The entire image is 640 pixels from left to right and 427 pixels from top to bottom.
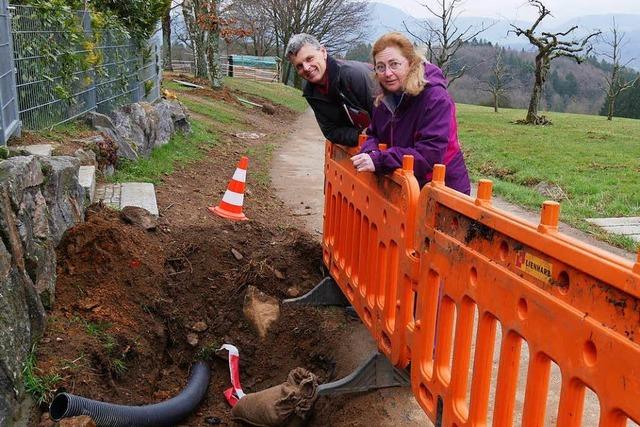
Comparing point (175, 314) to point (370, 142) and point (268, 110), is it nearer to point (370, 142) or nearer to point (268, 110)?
point (370, 142)

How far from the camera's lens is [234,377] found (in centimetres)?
470

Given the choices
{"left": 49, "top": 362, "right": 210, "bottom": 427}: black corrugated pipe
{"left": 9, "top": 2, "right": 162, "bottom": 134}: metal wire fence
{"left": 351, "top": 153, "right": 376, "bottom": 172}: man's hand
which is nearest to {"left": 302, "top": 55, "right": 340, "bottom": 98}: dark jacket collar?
{"left": 351, "top": 153, "right": 376, "bottom": 172}: man's hand

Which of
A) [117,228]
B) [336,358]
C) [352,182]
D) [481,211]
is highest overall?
[481,211]

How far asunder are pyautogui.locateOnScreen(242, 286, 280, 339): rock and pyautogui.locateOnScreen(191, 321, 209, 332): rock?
33 centimetres

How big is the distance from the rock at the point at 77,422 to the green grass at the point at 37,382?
32 centimetres

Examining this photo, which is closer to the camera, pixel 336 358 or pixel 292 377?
pixel 292 377

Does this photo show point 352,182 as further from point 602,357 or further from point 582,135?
point 582,135

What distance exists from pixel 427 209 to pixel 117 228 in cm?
317

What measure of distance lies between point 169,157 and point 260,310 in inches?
248

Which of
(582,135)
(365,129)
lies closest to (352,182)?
Answer: (365,129)

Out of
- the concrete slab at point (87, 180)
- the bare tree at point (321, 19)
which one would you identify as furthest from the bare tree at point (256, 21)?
the concrete slab at point (87, 180)

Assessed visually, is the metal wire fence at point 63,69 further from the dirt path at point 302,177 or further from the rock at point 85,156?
the dirt path at point 302,177

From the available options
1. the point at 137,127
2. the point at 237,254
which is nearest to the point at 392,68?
the point at 237,254

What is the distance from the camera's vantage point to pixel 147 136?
35.3ft
